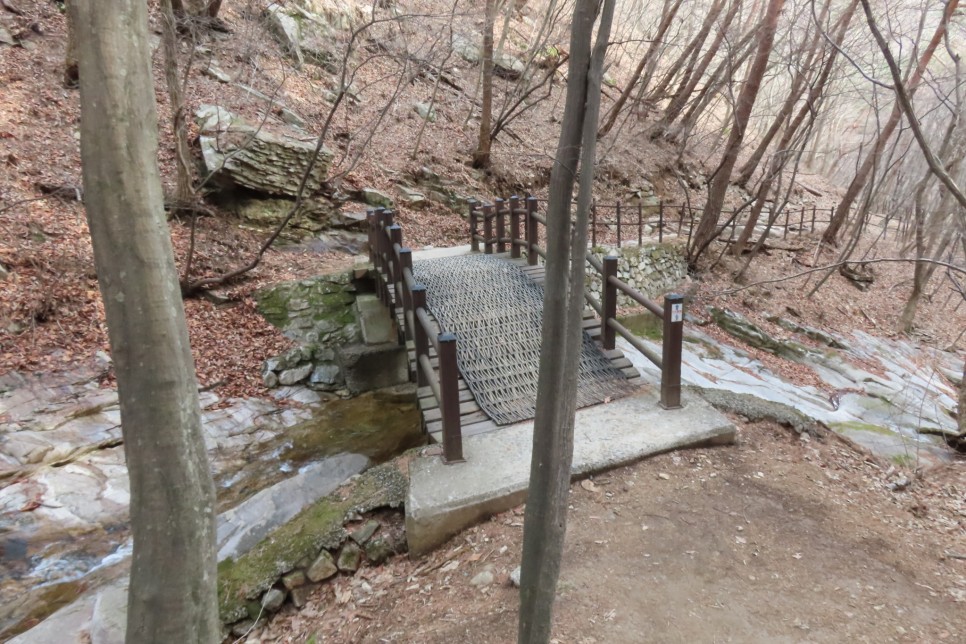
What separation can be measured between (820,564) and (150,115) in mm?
4086

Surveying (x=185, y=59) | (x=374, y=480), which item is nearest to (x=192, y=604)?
(x=374, y=480)

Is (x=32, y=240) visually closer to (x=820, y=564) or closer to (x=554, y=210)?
(x=554, y=210)

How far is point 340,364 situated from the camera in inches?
311

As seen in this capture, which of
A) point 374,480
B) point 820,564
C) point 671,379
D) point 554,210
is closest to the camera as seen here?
point 554,210

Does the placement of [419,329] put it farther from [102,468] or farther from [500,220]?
[102,468]

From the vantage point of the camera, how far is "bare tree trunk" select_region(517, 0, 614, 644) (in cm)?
142

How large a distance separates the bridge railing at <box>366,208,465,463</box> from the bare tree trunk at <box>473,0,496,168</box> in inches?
245

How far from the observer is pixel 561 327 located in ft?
5.32

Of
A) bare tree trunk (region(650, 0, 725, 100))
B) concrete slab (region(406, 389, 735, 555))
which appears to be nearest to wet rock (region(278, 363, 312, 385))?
concrete slab (region(406, 389, 735, 555))

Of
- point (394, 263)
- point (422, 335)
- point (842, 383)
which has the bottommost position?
point (842, 383)

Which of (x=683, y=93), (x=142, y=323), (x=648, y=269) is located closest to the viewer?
(x=142, y=323)

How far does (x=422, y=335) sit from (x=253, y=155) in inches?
287

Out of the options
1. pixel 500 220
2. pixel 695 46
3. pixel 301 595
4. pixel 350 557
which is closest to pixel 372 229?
pixel 500 220

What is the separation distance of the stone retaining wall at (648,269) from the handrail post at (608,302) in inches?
184
